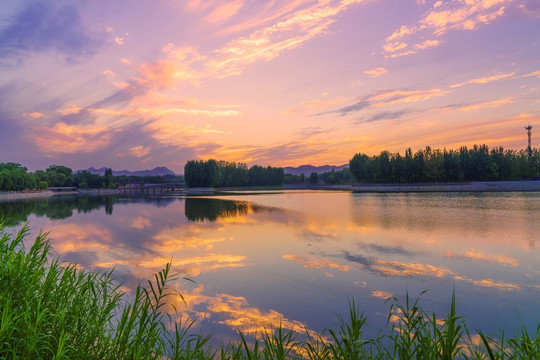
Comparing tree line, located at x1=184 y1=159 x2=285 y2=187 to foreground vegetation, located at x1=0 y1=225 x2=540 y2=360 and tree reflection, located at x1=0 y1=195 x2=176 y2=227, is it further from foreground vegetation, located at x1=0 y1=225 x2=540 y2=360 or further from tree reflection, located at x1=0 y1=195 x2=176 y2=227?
foreground vegetation, located at x1=0 y1=225 x2=540 y2=360

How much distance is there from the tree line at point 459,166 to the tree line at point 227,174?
6313 centimetres

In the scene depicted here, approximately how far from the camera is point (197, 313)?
8180 millimetres

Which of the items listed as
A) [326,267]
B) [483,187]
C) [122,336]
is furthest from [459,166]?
[122,336]

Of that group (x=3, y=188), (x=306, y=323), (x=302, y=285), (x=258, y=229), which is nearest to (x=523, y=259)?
(x=302, y=285)

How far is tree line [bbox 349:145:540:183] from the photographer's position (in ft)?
316

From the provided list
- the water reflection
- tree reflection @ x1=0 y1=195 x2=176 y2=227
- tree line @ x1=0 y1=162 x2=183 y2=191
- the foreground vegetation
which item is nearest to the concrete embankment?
the water reflection

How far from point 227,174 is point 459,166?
94.9 m

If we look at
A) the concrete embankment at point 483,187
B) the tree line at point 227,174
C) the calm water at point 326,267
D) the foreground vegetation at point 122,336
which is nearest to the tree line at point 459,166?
the concrete embankment at point 483,187

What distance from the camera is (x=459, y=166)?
9794cm

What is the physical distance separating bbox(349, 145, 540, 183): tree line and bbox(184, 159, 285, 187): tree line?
6313 cm

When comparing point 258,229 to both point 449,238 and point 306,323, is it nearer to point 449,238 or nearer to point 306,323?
point 449,238

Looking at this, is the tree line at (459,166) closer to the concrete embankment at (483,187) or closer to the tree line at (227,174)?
the concrete embankment at (483,187)

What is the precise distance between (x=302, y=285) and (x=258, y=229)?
12.3m

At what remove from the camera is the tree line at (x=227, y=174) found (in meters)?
125
